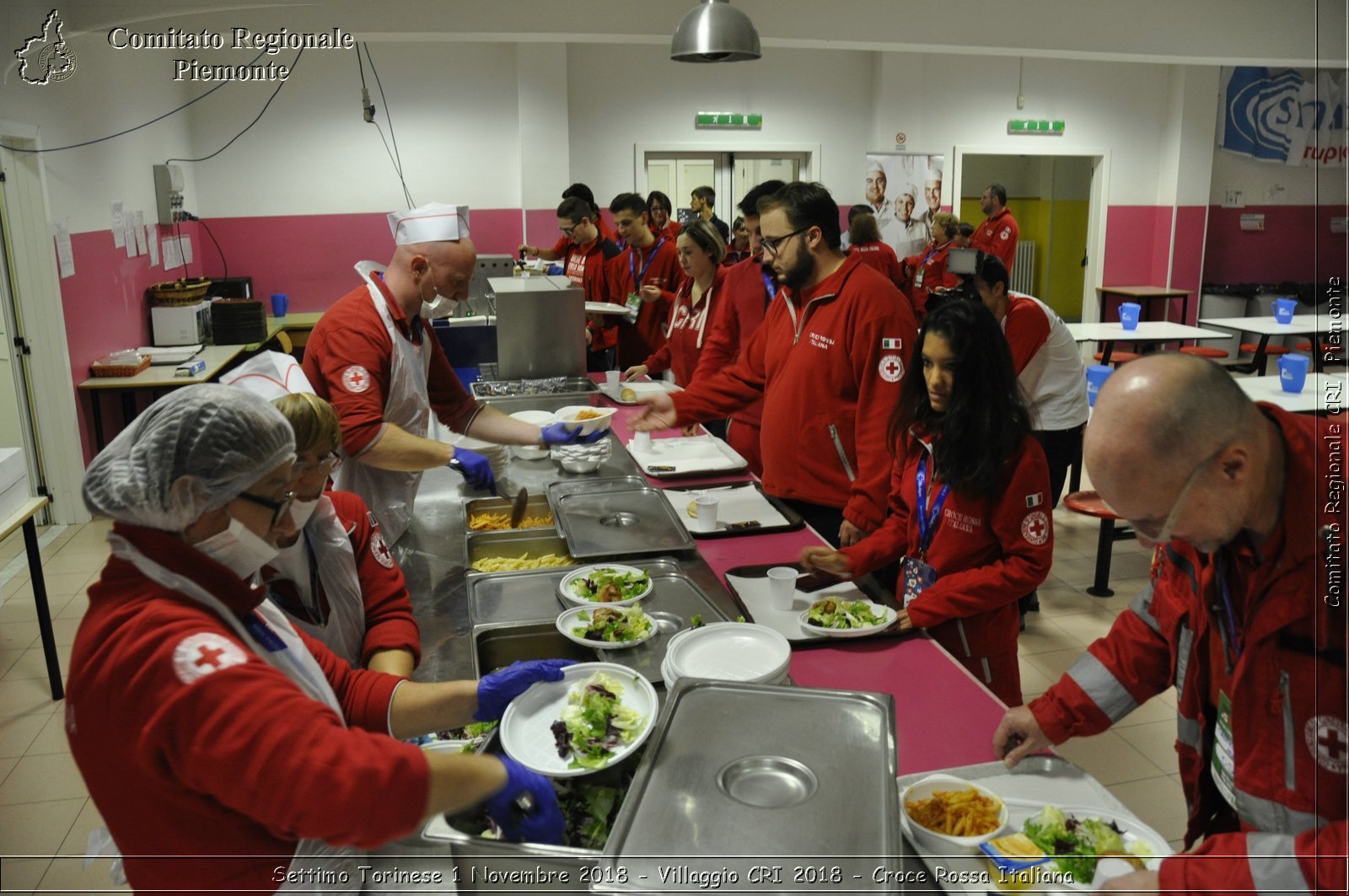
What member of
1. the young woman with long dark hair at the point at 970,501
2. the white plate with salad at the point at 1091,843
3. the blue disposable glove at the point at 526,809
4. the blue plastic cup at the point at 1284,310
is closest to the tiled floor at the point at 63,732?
the young woman with long dark hair at the point at 970,501

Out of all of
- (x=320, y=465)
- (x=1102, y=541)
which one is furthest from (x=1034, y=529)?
(x=1102, y=541)

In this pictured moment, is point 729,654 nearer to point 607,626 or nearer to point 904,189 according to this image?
point 607,626

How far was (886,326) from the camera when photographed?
2.58 m

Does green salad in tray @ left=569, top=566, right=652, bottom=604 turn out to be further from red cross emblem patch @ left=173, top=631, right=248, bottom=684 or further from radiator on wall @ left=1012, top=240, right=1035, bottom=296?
radiator on wall @ left=1012, top=240, right=1035, bottom=296

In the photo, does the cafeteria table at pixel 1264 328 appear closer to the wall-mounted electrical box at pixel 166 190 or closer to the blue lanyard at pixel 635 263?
the blue lanyard at pixel 635 263

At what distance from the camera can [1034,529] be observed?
1963mm

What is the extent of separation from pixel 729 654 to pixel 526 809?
0.59 metres

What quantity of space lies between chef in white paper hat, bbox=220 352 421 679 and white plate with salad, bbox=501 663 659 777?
299 millimetres

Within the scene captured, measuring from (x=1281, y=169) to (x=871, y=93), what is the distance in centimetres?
511

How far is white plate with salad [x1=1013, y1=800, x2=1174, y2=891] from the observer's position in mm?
1188

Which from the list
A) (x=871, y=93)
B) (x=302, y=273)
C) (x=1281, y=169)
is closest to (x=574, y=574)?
(x=302, y=273)

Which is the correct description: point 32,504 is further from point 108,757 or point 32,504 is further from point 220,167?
point 220,167

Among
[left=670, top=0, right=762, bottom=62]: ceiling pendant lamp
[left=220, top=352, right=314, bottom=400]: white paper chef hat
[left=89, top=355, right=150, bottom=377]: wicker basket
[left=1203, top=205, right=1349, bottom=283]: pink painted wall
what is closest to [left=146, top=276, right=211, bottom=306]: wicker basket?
[left=89, top=355, right=150, bottom=377]: wicker basket

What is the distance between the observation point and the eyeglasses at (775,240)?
2826 millimetres
